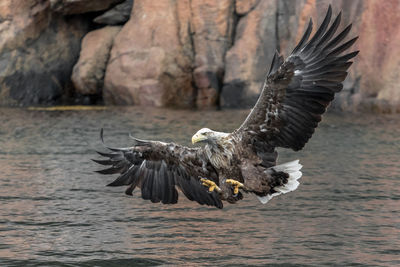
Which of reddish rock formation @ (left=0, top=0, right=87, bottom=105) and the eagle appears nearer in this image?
the eagle

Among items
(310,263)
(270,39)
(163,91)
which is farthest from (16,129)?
(310,263)

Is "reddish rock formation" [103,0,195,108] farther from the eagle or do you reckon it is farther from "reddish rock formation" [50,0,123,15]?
the eagle

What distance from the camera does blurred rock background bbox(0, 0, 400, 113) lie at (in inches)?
629

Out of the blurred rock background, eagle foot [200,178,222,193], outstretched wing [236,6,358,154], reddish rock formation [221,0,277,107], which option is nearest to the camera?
outstretched wing [236,6,358,154]

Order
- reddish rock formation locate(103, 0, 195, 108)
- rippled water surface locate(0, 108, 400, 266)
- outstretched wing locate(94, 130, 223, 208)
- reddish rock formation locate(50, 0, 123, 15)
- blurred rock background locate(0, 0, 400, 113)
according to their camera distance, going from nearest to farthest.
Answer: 1. rippled water surface locate(0, 108, 400, 266)
2. outstretched wing locate(94, 130, 223, 208)
3. blurred rock background locate(0, 0, 400, 113)
4. reddish rock formation locate(103, 0, 195, 108)
5. reddish rock formation locate(50, 0, 123, 15)

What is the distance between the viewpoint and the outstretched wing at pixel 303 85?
18.1 ft

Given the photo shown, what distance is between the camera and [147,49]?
1656 centimetres

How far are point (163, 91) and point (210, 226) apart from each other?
1038 cm

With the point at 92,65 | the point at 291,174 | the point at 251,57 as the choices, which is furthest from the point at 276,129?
the point at 92,65

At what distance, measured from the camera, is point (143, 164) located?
20.6 ft

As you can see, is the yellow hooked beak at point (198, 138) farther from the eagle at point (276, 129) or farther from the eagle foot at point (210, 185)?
the eagle foot at point (210, 185)

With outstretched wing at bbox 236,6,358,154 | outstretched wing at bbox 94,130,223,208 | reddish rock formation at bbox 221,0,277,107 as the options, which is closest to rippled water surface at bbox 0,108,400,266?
outstretched wing at bbox 94,130,223,208

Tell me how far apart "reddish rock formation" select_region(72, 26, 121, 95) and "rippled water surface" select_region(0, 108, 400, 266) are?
6421mm

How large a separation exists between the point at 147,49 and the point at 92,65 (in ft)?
4.68
